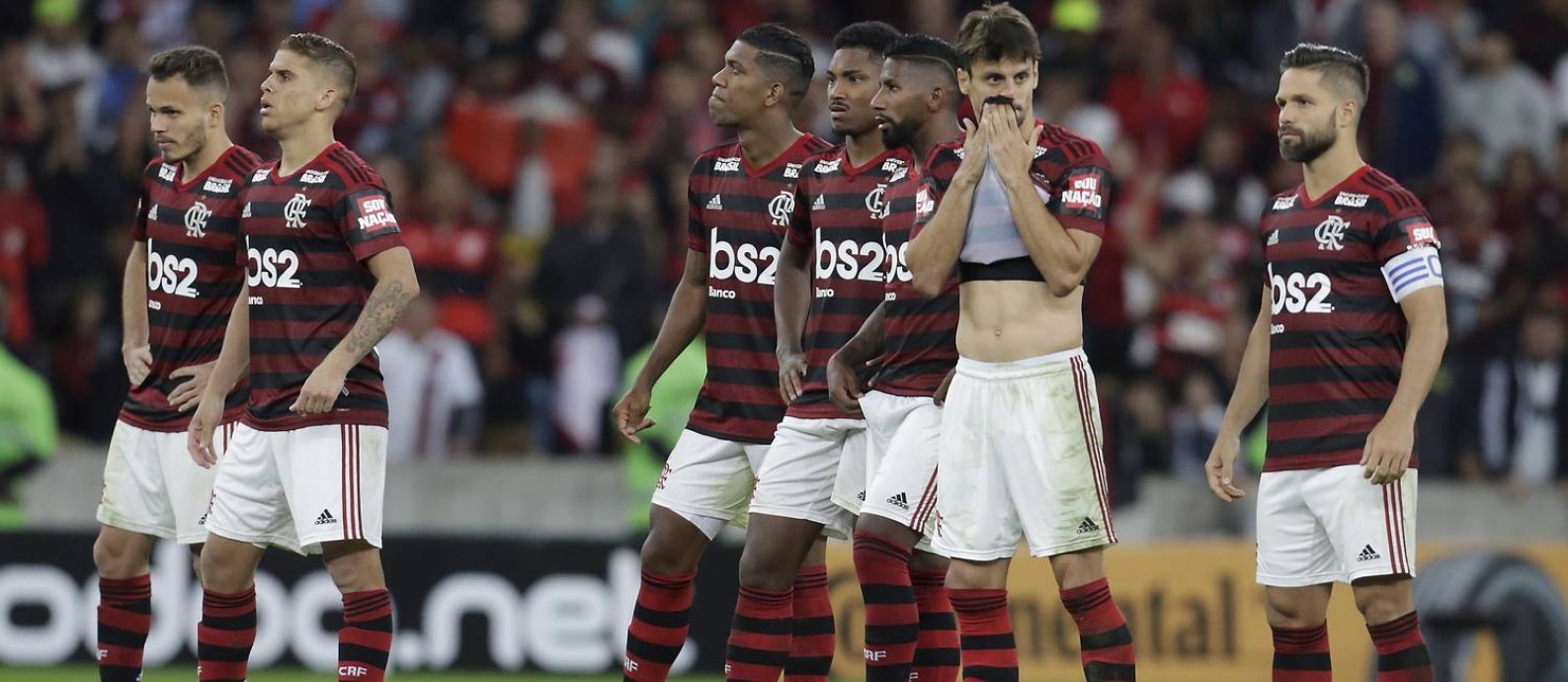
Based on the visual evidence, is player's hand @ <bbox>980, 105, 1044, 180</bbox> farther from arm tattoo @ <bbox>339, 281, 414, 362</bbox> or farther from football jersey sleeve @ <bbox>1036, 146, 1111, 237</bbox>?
arm tattoo @ <bbox>339, 281, 414, 362</bbox>

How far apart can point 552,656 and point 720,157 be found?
205 inches

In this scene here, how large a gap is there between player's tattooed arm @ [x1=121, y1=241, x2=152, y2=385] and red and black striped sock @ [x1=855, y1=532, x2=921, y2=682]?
316 cm

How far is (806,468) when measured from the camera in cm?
888

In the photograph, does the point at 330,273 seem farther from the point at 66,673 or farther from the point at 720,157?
the point at 66,673

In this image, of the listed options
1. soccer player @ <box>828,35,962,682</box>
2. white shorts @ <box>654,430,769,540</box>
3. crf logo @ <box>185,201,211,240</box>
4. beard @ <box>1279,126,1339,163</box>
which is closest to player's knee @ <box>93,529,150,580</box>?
crf logo @ <box>185,201,211,240</box>

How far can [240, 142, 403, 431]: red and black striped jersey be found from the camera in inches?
338

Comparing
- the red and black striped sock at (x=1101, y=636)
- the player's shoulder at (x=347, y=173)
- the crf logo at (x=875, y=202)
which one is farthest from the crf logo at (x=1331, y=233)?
the player's shoulder at (x=347, y=173)

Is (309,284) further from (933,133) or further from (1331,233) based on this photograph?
(1331,233)

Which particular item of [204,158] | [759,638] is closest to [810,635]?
[759,638]

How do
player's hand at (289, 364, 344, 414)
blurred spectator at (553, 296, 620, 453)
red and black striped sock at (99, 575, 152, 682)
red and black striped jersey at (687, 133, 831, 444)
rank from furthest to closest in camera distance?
1. blurred spectator at (553, 296, 620, 453)
2. red and black striped sock at (99, 575, 152, 682)
3. red and black striped jersey at (687, 133, 831, 444)
4. player's hand at (289, 364, 344, 414)

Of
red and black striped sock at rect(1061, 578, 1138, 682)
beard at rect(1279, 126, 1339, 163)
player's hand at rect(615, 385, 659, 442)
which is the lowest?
red and black striped sock at rect(1061, 578, 1138, 682)

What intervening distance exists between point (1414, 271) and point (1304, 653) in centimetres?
147

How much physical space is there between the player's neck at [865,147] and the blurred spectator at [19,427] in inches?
266

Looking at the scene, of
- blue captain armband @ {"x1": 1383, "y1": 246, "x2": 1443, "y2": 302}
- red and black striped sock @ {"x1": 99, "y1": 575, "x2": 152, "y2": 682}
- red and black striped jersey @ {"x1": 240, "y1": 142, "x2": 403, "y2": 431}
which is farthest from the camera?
red and black striped sock @ {"x1": 99, "y1": 575, "x2": 152, "y2": 682}
